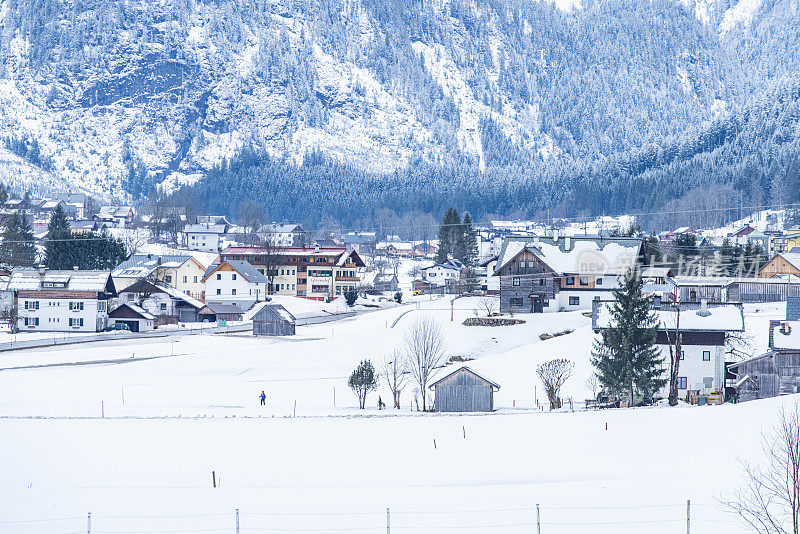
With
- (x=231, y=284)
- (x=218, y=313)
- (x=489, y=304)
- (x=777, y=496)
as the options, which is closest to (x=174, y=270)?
(x=231, y=284)

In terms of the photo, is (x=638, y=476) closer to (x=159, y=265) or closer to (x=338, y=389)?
(x=338, y=389)

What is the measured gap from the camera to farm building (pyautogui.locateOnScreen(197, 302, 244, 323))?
305 feet

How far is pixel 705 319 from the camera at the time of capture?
50375 millimetres

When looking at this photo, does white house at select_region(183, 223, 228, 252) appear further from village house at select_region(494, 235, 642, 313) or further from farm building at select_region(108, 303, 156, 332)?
village house at select_region(494, 235, 642, 313)

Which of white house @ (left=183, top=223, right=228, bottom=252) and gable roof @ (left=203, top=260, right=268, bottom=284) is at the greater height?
white house @ (left=183, top=223, right=228, bottom=252)

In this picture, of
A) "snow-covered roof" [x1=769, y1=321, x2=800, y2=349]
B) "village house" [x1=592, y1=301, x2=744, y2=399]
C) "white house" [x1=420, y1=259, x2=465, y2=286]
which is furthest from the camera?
"white house" [x1=420, y1=259, x2=465, y2=286]

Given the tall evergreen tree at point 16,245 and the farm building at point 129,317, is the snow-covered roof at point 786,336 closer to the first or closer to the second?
the farm building at point 129,317

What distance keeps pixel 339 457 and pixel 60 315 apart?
52896mm

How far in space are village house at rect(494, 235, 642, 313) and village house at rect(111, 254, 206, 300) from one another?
37023mm

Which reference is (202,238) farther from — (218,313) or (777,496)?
(777,496)

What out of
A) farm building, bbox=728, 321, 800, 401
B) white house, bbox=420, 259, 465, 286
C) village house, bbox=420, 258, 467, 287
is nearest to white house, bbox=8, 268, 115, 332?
farm building, bbox=728, 321, 800, 401

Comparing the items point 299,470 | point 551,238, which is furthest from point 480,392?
point 551,238

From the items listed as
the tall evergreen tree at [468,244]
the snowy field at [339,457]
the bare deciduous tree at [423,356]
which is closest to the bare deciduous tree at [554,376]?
the snowy field at [339,457]

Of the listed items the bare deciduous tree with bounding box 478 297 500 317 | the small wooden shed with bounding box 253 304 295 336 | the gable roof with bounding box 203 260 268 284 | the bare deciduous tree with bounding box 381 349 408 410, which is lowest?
the bare deciduous tree with bounding box 381 349 408 410
